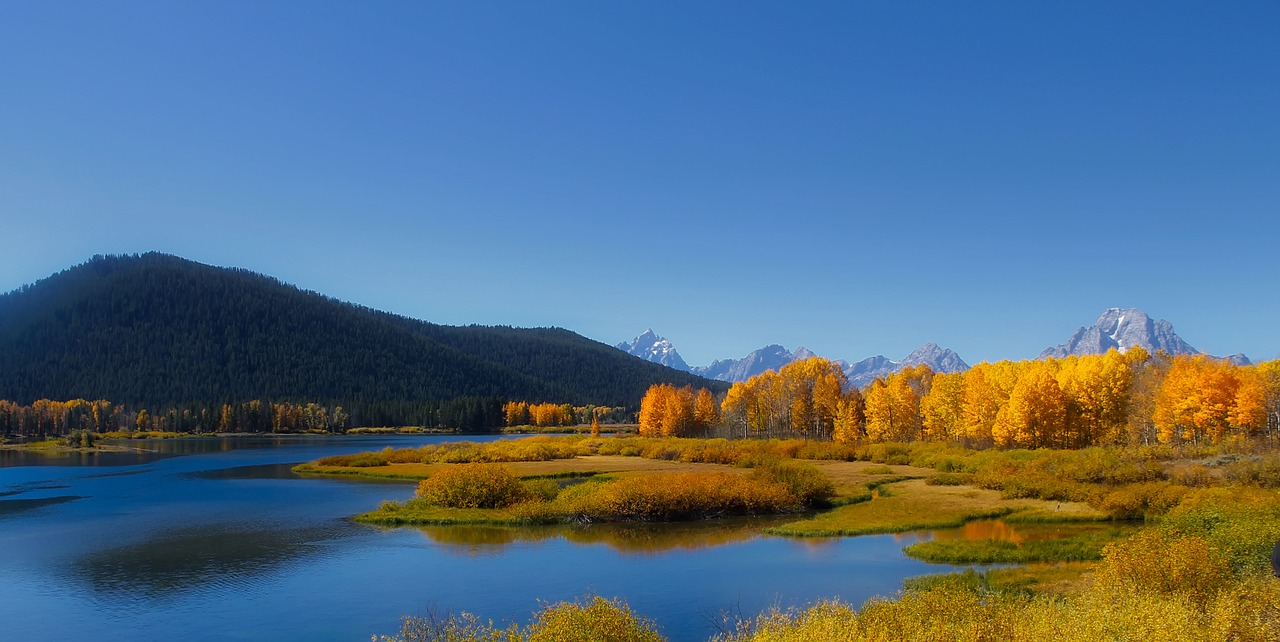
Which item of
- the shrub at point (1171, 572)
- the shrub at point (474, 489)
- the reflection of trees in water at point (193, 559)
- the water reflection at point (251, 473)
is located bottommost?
the water reflection at point (251, 473)

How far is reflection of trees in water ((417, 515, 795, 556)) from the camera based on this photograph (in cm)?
3978

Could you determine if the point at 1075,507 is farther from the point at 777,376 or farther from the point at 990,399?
the point at 777,376

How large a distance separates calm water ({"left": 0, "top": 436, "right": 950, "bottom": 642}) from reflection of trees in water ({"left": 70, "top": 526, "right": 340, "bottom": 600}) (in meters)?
0.10

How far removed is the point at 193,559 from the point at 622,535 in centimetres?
2096

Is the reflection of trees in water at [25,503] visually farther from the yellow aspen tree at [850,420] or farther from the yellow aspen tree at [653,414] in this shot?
the yellow aspen tree at [653,414]

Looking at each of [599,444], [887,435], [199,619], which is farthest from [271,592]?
[887,435]

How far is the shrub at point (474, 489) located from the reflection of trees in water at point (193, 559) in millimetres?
8369

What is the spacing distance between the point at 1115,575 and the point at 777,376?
126677 mm

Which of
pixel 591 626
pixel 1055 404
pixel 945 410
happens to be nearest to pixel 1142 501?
pixel 591 626

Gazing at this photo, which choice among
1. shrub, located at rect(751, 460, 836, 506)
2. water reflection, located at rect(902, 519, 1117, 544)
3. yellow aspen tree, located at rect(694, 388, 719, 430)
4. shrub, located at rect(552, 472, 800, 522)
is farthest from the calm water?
yellow aspen tree, located at rect(694, 388, 719, 430)

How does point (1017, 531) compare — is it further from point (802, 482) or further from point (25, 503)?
point (25, 503)

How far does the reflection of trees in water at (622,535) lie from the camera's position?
39781 millimetres

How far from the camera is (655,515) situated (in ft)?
157

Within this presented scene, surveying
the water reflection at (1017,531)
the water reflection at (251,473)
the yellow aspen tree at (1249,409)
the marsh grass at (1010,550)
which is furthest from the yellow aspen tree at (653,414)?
the marsh grass at (1010,550)
